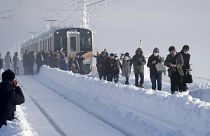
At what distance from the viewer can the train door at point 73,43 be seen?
36781 mm

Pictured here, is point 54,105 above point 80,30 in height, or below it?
below

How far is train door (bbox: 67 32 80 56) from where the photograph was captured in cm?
3678

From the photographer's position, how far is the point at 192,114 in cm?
962

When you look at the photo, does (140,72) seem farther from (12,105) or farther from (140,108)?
(12,105)

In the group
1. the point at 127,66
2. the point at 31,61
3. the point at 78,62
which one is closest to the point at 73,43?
the point at 31,61

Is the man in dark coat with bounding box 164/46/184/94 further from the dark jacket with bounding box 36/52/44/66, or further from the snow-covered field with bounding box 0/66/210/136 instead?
the dark jacket with bounding box 36/52/44/66

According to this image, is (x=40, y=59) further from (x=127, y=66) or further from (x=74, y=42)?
(x=127, y=66)

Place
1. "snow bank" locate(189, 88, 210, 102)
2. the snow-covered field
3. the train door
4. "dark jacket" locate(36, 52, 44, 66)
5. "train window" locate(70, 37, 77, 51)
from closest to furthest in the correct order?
1. the snow-covered field
2. "snow bank" locate(189, 88, 210, 102)
3. the train door
4. "train window" locate(70, 37, 77, 51)
5. "dark jacket" locate(36, 52, 44, 66)

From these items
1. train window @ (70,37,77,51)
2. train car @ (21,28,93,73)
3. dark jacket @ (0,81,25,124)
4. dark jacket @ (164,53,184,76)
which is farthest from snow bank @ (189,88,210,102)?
train window @ (70,37,77,51)

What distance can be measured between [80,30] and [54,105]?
19147mm

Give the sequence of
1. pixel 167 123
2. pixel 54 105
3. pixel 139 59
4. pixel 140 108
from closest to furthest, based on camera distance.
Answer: pixel 167 123 → pixel 140 108 → pixel 54 105 → pixel 139 59

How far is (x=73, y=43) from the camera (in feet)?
122

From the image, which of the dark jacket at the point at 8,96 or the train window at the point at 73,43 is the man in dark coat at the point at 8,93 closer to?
the dark jacket at the point at 8,96

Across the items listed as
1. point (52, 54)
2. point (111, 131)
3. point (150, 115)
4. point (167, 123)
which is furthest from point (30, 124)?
point (52, 54)
